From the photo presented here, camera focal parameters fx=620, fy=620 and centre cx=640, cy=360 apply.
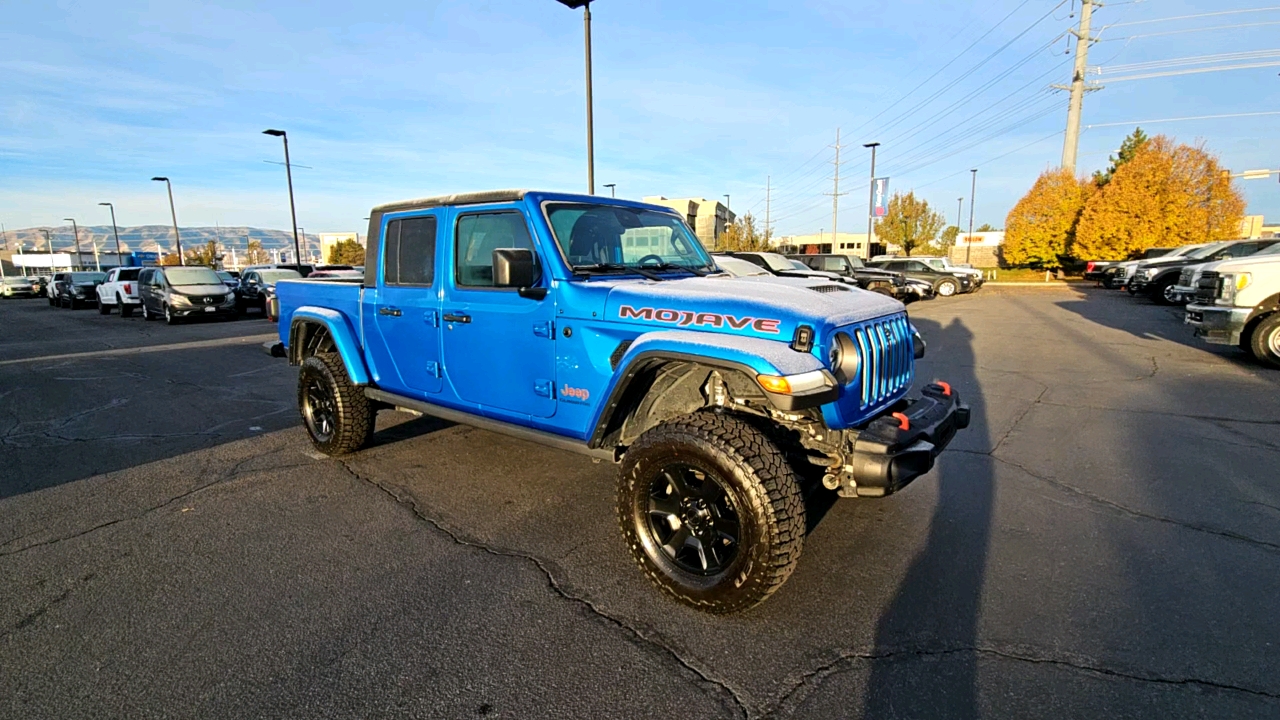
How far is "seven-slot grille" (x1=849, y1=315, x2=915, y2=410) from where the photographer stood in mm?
3113

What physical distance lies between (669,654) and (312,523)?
2528 millimetres

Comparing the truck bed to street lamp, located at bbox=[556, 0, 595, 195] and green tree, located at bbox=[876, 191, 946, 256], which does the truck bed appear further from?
green tree, located at bbox=[876, 191, 946, 256]

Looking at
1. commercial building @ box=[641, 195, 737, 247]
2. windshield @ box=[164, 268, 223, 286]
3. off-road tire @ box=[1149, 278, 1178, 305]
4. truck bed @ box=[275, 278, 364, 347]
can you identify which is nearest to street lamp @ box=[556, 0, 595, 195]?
truck bed @ box=[275, 278, 364, 347]

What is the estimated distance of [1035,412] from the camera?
21.6 feet

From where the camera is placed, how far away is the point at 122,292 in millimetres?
20281

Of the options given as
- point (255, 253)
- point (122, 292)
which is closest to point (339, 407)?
point (122, 292)

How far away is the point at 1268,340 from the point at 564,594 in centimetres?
1052

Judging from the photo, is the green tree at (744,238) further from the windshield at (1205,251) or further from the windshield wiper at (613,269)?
the windshield wiper at (613,269)

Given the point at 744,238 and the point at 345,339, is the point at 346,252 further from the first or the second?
the point at 345,339

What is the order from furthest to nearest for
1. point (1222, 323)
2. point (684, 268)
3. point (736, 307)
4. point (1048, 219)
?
point (1048, 219)
point (1222, 323)
point (684, 268)
point (736, 307)

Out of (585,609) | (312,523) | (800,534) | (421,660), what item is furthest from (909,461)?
(312,523)

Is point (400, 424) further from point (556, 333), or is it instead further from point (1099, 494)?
point (1099, 494)

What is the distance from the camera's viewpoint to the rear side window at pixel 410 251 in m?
4.31

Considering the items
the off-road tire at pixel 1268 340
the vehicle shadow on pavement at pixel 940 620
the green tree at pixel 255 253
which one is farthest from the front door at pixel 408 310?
the green tree at pixel 255 253
